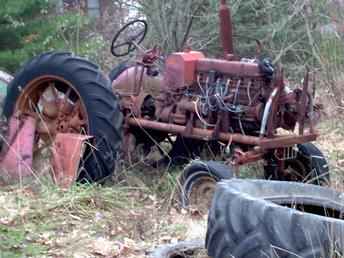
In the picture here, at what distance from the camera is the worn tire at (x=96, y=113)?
707cm

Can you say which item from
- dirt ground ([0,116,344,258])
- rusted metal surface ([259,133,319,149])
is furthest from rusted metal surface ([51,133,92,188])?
rusted metal surface ([259,133,319,149])

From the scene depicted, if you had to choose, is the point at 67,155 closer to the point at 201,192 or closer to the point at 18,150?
the point at 18,150

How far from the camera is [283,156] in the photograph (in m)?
6.96

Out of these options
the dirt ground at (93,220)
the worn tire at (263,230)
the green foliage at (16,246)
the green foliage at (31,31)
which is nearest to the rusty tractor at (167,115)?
the dirt ground at (93,220)

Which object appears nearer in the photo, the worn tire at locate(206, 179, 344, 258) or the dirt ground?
the worn tire at locate(206, 179, 344, 258)

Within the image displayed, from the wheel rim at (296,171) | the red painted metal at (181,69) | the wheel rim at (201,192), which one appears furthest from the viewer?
the red painted metal at (181,69)

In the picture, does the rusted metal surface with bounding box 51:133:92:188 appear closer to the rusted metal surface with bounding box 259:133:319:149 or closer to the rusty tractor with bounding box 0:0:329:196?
the rusty tractor with bounding box 0:0:329:196

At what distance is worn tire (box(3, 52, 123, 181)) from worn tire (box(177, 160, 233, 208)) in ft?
2.53

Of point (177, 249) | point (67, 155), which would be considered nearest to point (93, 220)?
point (177, 249)

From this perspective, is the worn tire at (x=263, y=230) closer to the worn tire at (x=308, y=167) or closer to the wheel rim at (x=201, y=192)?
the wheel rim at (x=201, y=192)

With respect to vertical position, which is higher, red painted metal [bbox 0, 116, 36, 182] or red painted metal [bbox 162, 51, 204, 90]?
red painted metal [bbox 162, 51, 204, 90]

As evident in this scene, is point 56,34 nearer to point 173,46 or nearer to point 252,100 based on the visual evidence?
point 173,46

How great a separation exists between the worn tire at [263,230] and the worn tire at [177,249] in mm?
646

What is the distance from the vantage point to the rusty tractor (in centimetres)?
682
